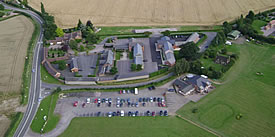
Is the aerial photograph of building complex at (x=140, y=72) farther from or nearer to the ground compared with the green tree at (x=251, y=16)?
nearer to the ground

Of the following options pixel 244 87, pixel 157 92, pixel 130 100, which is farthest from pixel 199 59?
pixel 130 100

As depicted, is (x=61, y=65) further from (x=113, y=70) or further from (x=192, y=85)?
(x=192, y=85)

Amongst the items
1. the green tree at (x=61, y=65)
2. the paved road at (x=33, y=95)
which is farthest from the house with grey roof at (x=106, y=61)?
the paved road at (x=33, y=95)

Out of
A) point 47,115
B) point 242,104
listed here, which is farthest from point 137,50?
point 242,104

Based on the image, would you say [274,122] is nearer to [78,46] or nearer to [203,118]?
[203,118]

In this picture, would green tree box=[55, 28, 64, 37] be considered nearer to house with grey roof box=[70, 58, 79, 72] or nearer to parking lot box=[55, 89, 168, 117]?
house with grey roof box=[70, 58, 79, 72]

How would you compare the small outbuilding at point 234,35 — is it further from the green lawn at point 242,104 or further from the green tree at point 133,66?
the green tree at point 133,66
